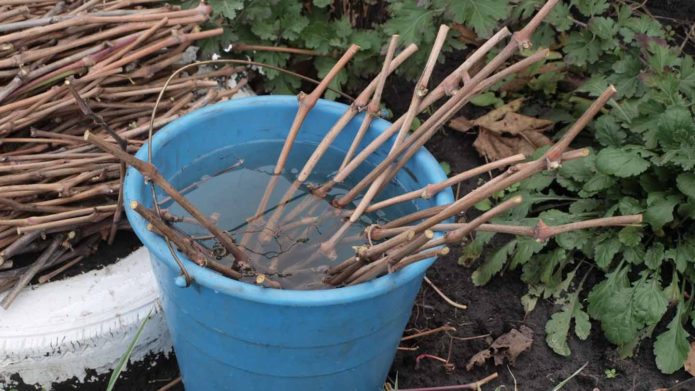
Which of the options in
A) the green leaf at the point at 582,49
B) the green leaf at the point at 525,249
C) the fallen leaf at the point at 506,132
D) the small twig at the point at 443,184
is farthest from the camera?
the fallen leaf at the point at 506,132

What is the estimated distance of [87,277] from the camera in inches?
84.8

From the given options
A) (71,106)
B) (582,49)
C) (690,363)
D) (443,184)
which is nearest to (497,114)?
(582,49)

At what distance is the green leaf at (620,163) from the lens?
2218 mm

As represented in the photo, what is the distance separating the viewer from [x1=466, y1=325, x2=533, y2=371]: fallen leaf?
2.26 m

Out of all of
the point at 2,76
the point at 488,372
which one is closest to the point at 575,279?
the point at 488,372

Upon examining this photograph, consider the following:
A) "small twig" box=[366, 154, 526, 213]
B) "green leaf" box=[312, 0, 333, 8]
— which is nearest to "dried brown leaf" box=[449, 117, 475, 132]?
"green leaf" box=[312, 0, 333, 8]

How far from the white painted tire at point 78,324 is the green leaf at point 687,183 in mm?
1535

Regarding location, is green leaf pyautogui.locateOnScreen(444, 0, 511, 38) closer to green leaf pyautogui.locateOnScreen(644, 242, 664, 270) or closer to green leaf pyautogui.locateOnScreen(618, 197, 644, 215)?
green leaf pyautogui.locateOnScreen(618, 197, 644, 215)

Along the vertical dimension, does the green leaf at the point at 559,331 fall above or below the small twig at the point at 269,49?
below

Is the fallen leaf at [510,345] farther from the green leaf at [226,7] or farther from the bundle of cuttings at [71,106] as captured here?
the green leaf at [226,7]

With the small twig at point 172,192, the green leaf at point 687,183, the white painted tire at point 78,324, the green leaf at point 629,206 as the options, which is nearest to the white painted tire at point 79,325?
the white painted tire at point 78,324

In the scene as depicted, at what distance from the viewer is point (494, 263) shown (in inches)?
94.3

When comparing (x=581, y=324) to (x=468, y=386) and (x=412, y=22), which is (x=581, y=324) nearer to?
(x=468, y=386)

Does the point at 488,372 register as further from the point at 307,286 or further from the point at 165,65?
the point at 165,65
